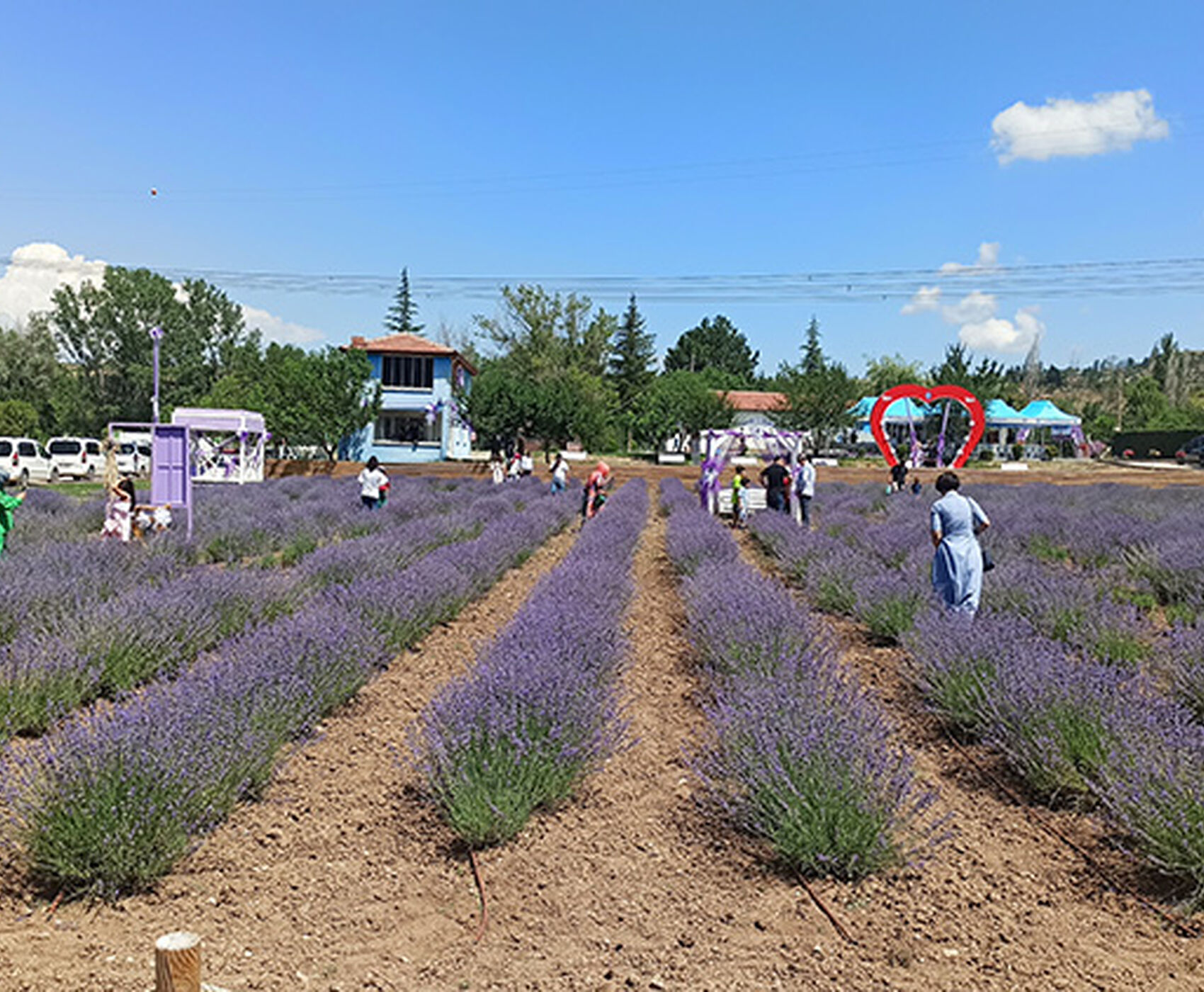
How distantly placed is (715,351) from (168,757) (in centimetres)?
10143

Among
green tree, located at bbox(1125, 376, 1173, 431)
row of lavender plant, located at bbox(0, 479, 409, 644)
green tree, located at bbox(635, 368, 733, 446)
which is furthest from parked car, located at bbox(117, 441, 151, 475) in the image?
green tree, located at bbox(1125, 376, 1173, 431)

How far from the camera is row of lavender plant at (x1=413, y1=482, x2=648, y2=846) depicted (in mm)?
3717

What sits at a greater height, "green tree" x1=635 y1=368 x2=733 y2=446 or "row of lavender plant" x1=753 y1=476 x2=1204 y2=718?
"green tree" x1=635 y1=368 x2=733 y2=446

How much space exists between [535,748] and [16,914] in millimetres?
1853

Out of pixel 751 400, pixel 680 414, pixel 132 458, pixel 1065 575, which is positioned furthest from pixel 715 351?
pixel 1065 575

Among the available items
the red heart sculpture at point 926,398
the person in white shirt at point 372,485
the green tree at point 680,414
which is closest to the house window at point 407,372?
the green tree at point 680,414

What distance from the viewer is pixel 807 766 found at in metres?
3.55

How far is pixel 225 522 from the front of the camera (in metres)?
13.4

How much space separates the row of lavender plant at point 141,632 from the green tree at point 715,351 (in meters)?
91.7

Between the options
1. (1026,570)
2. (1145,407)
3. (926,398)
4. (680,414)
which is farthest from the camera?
(1145,407)

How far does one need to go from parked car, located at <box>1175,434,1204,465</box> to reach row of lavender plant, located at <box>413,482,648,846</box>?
4789cm

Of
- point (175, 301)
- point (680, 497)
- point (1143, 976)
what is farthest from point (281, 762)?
point (175, 301)

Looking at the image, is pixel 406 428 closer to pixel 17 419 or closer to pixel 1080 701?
pixel 17 419

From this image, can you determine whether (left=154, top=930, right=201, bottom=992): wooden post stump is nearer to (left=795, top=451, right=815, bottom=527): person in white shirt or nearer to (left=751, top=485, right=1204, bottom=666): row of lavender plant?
(left=751, top=485, right=1204, bottom=666): row of lavender plant
